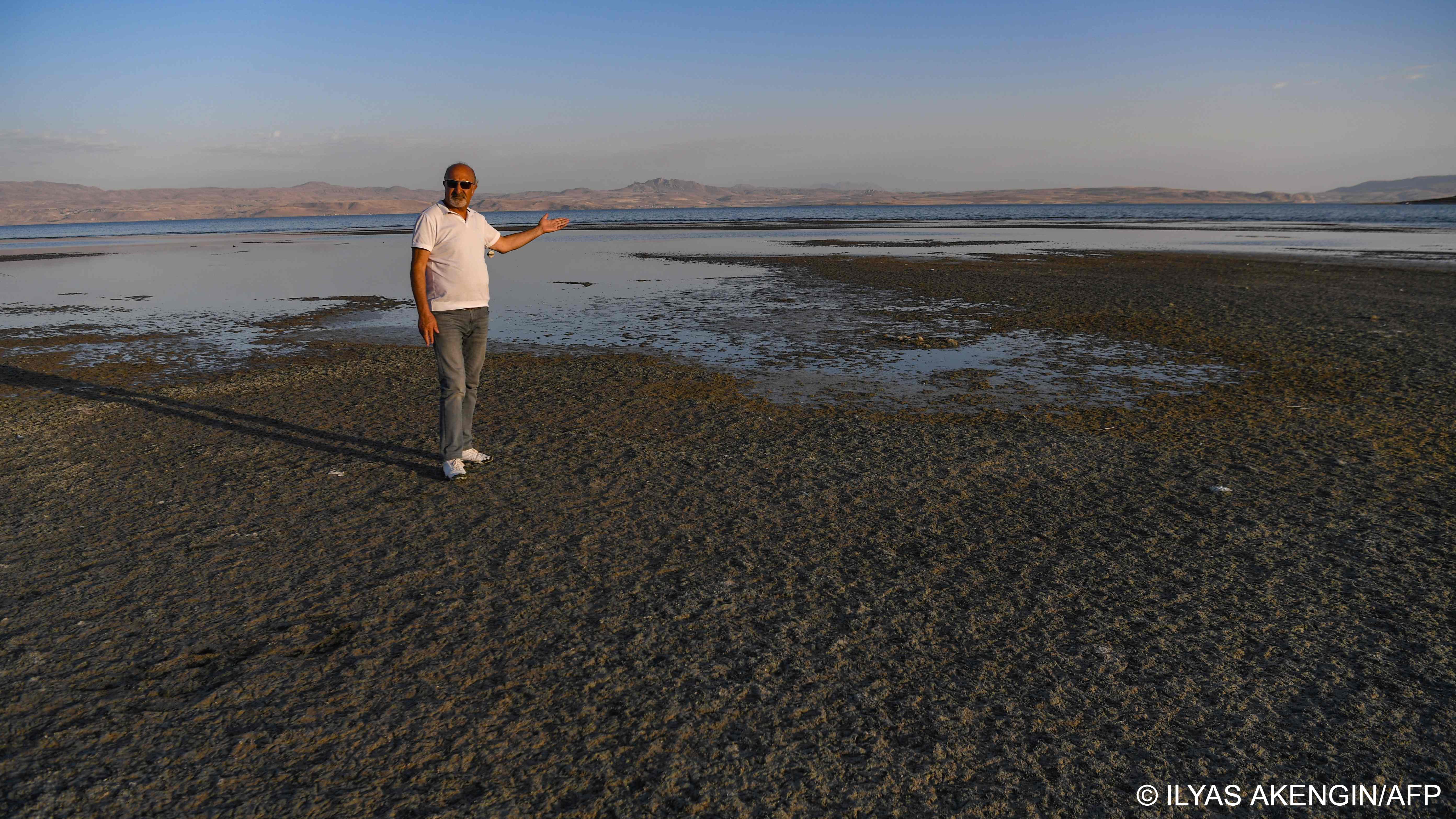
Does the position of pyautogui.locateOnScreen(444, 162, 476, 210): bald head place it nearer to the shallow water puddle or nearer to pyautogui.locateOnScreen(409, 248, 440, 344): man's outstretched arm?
pyautogui.locateOnScreen(409, 248, 440, 344): man's outstretched arm

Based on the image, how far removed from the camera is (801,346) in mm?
10469

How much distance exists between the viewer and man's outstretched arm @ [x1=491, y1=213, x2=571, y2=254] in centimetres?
571

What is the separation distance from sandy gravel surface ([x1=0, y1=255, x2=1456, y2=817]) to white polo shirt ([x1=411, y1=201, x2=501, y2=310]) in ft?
3.91

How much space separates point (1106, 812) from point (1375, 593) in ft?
7.29

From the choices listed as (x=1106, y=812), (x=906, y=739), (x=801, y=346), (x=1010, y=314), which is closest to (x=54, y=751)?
(x=906, y=739)

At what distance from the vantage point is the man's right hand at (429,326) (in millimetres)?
5203

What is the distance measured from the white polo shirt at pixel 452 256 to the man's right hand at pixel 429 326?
12 cm

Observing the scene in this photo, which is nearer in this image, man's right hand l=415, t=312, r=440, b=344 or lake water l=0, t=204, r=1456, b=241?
man's right hand l=415, t=312, r=440, b=344

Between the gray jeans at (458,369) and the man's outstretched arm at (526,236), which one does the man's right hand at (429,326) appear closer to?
the gray jeans at (458,369)

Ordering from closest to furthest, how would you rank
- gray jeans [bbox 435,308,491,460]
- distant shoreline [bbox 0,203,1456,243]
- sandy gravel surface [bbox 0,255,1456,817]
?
sandy gravel surface [bbox 0,255,1456,817] → gray jeans [bbox 435,308,491,460] → distant shoreline [bbox 0,203,1456,243]

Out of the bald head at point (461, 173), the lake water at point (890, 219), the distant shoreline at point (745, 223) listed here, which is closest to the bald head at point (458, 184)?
the bald head at point (461, 173)

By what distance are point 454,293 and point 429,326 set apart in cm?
29

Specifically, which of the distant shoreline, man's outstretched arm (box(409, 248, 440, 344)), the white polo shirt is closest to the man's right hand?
man's outstretched arm (box(409, 248, 440, 344))

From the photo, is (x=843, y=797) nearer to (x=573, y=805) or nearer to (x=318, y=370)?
(x=573, y=805)
